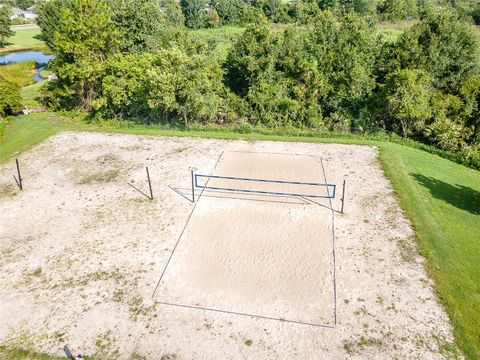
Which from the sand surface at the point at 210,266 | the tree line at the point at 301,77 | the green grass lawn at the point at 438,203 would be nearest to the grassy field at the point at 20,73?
the tree line at the point at 301,77

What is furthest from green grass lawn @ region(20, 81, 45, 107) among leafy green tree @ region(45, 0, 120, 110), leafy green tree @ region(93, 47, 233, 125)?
leafy green tree @ region(93, 47, 233, 125)

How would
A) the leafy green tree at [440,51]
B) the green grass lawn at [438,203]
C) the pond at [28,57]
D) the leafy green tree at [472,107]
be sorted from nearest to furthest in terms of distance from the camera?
the green grass lawn at [438,203], the leafy green tree at [472,107], the leafy green tree at [440,51], the pond at [28,57]

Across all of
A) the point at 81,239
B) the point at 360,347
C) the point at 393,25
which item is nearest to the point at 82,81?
the point at 81,239

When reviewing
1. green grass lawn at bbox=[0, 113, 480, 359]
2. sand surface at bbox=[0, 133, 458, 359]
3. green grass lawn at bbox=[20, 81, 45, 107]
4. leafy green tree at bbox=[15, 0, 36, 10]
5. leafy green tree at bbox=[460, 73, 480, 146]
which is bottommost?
green grass lawn at bbox=[20, 81, 45, 107]

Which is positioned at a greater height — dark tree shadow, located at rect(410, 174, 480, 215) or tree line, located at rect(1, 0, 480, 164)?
tree line, located at rect(1, 0, 480, 164)

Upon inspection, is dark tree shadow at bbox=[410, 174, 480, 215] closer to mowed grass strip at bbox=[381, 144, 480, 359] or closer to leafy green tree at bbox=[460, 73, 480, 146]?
mowed grass strip at bbox=[381, 144, 480, 359]

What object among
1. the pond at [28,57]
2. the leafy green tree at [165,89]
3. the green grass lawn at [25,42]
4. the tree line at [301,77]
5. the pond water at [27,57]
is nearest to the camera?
the leafy green tree at [165,89]

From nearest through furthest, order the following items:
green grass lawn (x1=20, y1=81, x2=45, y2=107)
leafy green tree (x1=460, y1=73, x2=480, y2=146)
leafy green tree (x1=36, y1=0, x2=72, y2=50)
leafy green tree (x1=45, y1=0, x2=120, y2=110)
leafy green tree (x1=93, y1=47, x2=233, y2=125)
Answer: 1. leafy green tree (x1=93, y1=47, x2=233, y2=125)
2. leafy green tree (x1=460, y1=73, x2=480, y2=146)
3. leafy green tree (x1=45, y1=0, x2=120, y2=110)
4. green grass lawn (x1=20, y1=81, x2=45, y2=107)
5. leafy green tree (x1=36, y1=0, x2=72, y2=50)

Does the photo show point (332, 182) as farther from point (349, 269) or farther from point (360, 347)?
point (360, 347)

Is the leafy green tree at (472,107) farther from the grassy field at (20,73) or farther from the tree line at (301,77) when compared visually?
the grassy field at (20,73)
